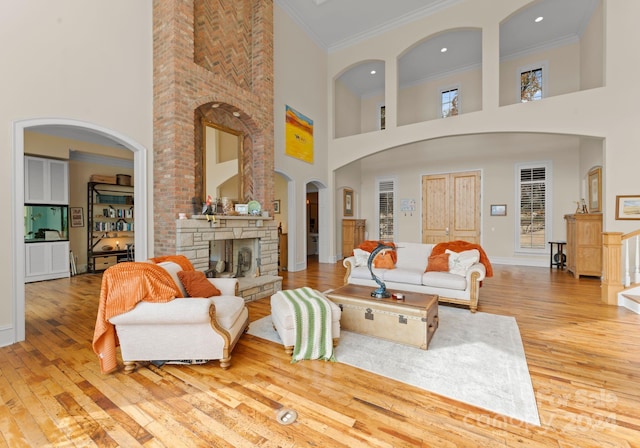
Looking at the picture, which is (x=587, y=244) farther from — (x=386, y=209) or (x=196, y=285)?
(x=196, y=285)

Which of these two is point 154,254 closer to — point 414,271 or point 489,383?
point 414,271

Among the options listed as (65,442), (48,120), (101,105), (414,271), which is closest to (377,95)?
(414,271)

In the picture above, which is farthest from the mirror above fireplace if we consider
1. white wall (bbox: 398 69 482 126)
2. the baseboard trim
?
white wall (bbox: 398 69 482 126)

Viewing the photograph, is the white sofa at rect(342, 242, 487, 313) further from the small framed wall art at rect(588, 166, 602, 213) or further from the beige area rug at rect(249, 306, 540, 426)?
the small framed wall art at rect(588, 166, 602, 213)

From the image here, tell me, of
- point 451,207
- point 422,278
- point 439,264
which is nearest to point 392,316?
point 422,278

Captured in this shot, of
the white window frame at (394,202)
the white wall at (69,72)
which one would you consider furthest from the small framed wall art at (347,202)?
the white wall at (69,72)

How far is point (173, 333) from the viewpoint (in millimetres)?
2426

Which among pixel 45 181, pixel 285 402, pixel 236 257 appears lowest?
pixel 285 402

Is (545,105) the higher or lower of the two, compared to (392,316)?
higher

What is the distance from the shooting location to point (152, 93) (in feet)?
14.4

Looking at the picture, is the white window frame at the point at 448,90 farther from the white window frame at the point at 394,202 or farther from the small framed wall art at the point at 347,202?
the small framed wall art at the point at 347,202

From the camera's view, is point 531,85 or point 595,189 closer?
point 595,189

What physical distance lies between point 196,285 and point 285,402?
153 centimetres

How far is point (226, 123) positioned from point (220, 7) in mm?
2108
